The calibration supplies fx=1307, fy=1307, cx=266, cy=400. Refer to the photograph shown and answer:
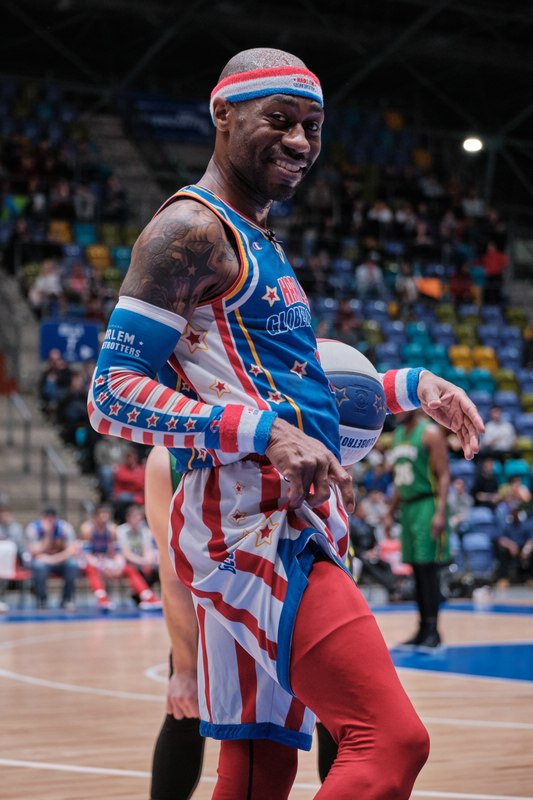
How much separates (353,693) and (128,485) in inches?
513

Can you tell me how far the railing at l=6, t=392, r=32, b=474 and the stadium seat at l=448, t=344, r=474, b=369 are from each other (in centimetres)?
700

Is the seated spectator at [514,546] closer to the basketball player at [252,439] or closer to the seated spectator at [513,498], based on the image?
the seated spectator at [513,498]

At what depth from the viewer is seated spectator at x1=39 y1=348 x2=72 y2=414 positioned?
16.6 metres

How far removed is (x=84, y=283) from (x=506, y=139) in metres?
12.3

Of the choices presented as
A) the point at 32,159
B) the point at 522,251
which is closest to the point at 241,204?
the point at 32,159

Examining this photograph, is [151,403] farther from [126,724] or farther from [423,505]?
[423,505]

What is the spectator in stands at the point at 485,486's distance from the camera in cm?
1717

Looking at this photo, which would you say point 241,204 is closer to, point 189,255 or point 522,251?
point 189,255

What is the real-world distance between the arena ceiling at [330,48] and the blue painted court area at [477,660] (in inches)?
566

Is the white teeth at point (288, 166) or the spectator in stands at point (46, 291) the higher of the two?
the spectator in stands at point (46, 291)

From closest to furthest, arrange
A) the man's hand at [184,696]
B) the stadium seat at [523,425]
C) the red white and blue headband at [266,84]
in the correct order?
the red white and blue headband at [266,84] → the man's hand at [184,696] → the stadium seat at [523,425]

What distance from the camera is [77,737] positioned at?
5848 millimetres

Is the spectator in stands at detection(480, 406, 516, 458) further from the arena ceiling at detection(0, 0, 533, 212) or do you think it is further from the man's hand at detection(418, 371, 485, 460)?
Answer: the man's hand at detection(418, 371, 485, 460)

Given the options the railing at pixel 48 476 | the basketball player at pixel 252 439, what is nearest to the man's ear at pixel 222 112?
the basketball player at pixel 252 439
